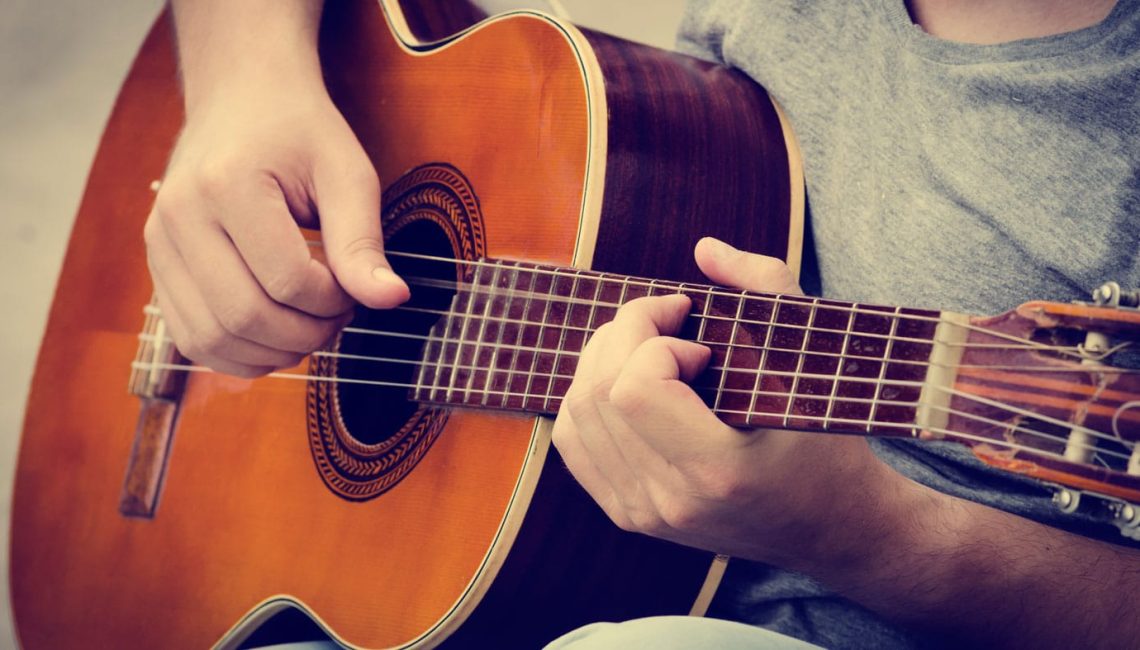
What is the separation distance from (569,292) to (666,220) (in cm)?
14

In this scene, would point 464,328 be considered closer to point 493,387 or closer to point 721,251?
point 493,387

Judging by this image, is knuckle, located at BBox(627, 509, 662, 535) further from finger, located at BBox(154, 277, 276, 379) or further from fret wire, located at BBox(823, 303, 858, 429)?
finger, located at BBox(154, 277, 276, 379)

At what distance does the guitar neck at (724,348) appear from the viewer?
25.4 inches

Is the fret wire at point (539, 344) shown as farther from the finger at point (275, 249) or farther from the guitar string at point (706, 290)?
the finger at point (275, 249)

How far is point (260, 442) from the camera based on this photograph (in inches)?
45.3

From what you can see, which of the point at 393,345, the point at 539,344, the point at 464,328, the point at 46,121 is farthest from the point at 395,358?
the point at 46,121

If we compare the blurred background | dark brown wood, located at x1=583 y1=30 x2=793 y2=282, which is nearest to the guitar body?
dark brown wood, located at x1=583 y1=30 x2=793 y2=282

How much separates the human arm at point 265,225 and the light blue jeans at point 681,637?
394mm

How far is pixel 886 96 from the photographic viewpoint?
940mm

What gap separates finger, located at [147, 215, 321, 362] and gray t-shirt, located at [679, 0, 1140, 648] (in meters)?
0.58

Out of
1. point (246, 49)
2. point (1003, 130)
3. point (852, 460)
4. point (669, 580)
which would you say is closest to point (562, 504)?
point (669, 580)

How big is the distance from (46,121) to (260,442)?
6.46 ft

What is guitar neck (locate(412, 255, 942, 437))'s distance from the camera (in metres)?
0.65

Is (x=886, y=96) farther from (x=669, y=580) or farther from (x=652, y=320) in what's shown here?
(x=669, y=580)
